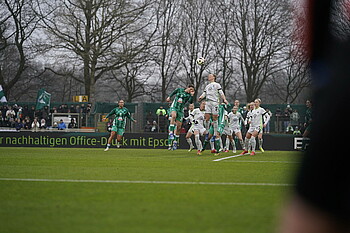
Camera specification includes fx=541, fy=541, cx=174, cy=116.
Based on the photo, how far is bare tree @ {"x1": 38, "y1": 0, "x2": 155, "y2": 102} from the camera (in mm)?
40875

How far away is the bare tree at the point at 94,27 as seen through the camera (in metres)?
40.9

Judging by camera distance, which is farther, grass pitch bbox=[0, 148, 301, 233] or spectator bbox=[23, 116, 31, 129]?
spectator bbox=[23, 116, 31, 129]

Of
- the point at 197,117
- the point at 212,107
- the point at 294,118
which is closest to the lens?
the point at 212,107

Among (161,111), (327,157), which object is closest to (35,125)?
(161,111)

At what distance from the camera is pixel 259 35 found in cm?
Result: 4491

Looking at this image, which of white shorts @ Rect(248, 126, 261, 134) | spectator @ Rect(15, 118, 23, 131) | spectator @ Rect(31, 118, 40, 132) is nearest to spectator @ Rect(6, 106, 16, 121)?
spectator @ Rect(15, 118, 23, 131)

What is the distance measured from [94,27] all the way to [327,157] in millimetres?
41651

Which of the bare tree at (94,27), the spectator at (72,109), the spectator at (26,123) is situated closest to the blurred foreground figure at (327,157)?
the spectator at (26,123)

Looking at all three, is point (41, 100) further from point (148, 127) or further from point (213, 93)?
point (213, 93)

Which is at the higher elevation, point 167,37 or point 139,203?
point 167,37

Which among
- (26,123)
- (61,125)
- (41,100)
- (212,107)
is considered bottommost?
(61,125)

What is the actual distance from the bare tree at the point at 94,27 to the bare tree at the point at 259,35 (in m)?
8.39

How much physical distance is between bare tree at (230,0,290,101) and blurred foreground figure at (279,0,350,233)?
43779 mm

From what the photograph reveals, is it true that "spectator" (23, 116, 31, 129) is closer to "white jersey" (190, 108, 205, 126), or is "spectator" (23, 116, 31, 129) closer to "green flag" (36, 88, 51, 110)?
"green flag" (36, 88, 51, 110)
